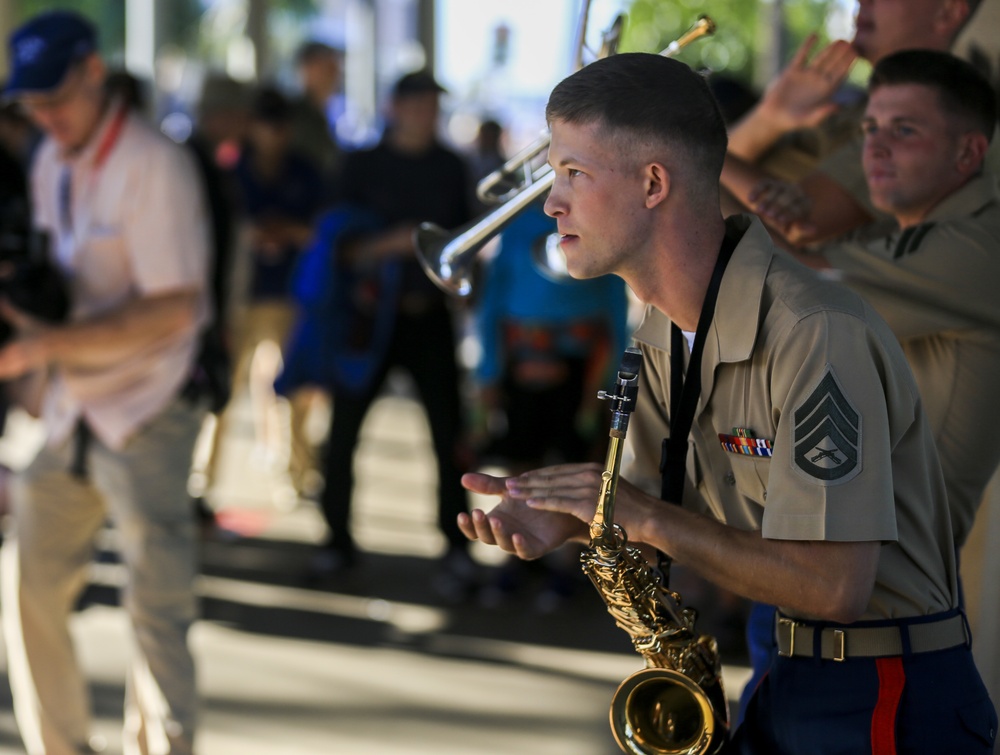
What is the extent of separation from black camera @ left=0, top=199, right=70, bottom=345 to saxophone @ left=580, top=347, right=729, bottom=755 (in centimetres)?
210

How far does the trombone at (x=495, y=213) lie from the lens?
102 inches

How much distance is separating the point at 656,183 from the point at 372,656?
3.37 meters

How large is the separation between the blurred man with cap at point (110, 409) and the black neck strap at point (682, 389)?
1916 mm

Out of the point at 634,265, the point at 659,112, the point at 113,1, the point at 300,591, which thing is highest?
the point at 659,112

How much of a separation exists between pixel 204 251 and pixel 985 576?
236cm

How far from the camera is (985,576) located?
3.05m

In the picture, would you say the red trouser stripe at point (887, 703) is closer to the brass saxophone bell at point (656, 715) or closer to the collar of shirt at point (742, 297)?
the brass saxophone bell at point (656, 715)

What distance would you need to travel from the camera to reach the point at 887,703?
1.95m

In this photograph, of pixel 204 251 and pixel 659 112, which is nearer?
pixel 659 112

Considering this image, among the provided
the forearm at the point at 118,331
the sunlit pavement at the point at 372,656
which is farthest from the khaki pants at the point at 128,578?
the sunlit pavement at the point at 372,656

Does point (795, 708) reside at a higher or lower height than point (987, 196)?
lower

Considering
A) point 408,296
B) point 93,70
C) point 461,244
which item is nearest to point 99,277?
point 93,70

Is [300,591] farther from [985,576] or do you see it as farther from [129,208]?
[985,576]

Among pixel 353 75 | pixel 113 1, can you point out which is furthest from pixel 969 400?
pixel 353 75
